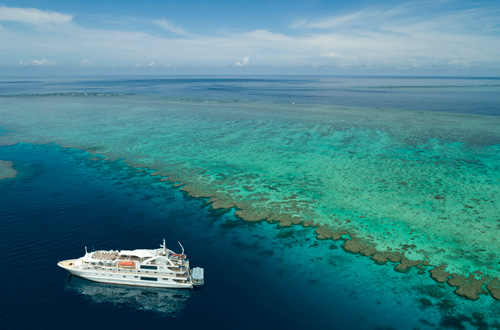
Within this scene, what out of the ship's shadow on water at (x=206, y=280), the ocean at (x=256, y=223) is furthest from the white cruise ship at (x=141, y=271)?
the ocean at (x=256, y=223)

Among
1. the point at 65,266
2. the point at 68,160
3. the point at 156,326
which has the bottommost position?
the point at 156,326

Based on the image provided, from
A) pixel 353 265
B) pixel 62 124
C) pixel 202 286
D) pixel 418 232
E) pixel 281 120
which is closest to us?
pixel 202 286

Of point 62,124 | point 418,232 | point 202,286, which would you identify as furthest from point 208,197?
point 62,124

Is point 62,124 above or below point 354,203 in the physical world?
above

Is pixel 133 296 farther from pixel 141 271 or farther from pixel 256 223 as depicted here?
pixel 256 223

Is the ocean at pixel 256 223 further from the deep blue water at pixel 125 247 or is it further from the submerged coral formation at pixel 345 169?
the submerged coral formation at pixel 345 169

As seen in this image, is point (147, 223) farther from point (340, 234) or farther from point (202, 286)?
point (340, 234)
